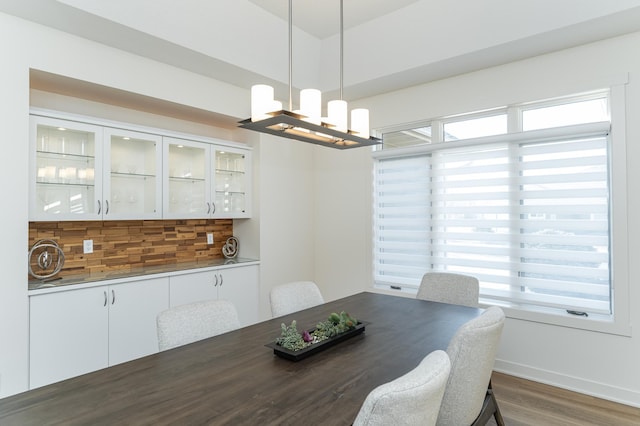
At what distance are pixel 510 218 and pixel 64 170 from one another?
369cm

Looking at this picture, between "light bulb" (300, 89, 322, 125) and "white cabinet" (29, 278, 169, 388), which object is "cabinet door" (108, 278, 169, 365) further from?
"light bulb" (300, 89, 322, 125)

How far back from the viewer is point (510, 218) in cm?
327

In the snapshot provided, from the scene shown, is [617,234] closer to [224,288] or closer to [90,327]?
[224,288]

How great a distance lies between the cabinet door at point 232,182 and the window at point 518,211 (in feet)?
5.23

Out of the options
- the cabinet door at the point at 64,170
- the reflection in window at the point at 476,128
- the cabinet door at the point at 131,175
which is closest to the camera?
the cabinet door at the point at 64,170

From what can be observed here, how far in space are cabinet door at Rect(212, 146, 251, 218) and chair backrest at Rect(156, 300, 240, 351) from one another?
1.77 meters

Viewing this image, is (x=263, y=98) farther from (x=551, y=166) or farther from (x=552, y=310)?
(x=552, y=310)

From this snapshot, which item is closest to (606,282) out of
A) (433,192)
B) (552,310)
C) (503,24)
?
(552,310)

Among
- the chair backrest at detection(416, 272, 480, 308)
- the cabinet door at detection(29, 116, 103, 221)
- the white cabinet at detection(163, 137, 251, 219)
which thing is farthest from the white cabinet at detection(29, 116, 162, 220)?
the chair backrest at detection(416, 272, 480, 308)

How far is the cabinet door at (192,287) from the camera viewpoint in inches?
129

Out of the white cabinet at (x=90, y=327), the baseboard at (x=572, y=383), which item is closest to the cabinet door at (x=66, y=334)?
the white cabinet at (x=90, y=327)

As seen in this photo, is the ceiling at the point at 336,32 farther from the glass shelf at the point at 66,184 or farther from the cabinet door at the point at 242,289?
the cabinet door at the point at 242,289

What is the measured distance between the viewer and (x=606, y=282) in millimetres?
2838

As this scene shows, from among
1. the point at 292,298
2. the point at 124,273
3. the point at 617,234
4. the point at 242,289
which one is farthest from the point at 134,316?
the point at 617,234
